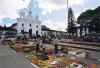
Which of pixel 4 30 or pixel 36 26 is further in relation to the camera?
pixel 36 26

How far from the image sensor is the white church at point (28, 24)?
10606cm

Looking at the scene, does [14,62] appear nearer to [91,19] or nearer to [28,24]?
[91,19]

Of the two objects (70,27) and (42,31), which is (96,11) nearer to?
(70,27)

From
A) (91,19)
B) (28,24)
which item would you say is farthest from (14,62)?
(28,24)

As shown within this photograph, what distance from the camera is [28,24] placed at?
359 feet

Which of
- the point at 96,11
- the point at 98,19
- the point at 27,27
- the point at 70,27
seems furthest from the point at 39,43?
the point at 27,27

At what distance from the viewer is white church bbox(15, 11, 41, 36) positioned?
4176 inches

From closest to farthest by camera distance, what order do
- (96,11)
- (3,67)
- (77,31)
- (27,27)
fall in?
(3,67) → (96,11) → (77,31) → (27,27)

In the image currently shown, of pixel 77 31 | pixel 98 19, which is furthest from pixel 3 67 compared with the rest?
pixel 77 31

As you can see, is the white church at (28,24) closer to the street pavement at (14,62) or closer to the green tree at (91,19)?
the green tree at (91,19)

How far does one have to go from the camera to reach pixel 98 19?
215 ft

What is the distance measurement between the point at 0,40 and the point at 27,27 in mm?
58616

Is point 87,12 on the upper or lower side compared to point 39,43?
upper

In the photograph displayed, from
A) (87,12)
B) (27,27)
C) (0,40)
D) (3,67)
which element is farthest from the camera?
(27,27)
